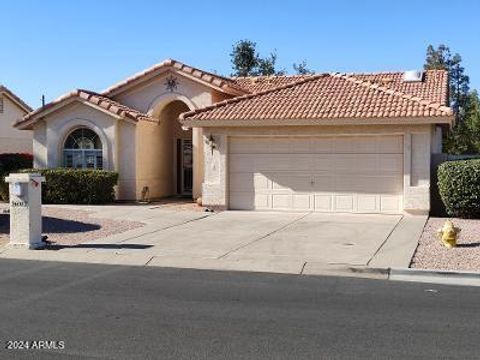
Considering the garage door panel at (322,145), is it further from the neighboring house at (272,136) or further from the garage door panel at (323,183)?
the garage door panel at (323,183)

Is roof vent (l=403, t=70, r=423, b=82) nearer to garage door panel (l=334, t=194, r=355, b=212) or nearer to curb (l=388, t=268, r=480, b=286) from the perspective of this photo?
garage door panel (l=334, t=194, r=355, b=212)

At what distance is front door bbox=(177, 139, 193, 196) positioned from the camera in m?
25.8

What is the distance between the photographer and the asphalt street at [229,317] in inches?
241

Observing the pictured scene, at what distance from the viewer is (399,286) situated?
30.6ft

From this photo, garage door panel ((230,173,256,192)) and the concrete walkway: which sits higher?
garage door panel ((230,173,256,192))

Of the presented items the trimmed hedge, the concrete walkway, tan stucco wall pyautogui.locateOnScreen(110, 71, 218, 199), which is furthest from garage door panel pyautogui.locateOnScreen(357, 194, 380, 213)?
tan stucco wall pyautogui.locateOnScreen(110, 71, 218, 199)

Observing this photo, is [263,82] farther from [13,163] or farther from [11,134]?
[11,134]

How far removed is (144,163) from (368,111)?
28.8ft

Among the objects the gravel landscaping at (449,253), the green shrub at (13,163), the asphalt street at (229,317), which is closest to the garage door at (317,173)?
the gravel landscaping at (449,253)

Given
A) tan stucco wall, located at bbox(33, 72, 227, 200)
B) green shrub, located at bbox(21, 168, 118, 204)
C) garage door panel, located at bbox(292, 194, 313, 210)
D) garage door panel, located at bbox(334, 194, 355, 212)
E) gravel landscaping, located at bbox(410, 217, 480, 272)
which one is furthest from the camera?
tan stucco wall, located at bbox(33, 72, 227, 200)

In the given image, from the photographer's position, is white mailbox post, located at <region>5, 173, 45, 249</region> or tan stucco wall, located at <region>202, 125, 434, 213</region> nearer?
white mailbox post, located at <region>5, 173, 45, 249</region>

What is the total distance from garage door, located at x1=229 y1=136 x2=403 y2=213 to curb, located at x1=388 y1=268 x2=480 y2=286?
8252 mm

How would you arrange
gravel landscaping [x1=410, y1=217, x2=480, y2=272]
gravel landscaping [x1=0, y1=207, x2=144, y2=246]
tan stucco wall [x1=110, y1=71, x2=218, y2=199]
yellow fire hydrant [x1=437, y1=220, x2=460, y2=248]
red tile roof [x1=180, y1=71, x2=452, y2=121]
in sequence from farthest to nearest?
tan stucco wall [x1=110, y1=71, x2=218, y2=199]
red tile roof [x1=180, y1=71, x2=452, y2=121]
gravel landscaping [x1=0, y1=207, x2=144, y2=246]
yellow fire hydrant [x1=437, y1=220, x2=460, y2=248]
gravel landscaping [x1=410, y1=217, x2=480, y2=272]

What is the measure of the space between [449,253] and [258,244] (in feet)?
11.6
